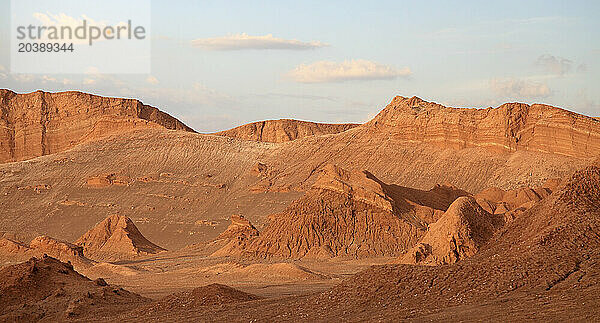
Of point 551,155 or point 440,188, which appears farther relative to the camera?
point 551,155

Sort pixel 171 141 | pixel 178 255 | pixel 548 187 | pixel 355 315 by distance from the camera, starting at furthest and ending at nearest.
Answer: pixel 171 141, pixel 548 187, pixel 178 255, pixel 355 315

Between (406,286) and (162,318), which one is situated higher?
(406,286)

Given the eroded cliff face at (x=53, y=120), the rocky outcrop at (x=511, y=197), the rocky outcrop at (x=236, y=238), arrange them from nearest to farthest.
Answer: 1. the rocky outcrop at (x=236, y=238)
2. the rocky outcrop at (x=511, y=197)
3. the eroded cliff face at (x=53, y=120)

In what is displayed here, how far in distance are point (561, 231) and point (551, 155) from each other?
36.7m

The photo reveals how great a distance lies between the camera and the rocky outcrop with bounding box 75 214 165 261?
127 feet

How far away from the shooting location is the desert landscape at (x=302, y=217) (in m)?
14.3

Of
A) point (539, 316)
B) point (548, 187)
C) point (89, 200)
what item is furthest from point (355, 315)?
point (89, 200)

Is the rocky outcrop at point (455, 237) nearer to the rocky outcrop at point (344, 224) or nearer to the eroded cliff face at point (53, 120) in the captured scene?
the rocky outcrop at point (344, 224)

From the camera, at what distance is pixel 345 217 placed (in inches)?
1273

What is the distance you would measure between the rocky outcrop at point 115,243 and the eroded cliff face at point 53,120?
110ft

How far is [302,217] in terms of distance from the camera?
1270 inches

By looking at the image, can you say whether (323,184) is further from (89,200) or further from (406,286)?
(89,200)

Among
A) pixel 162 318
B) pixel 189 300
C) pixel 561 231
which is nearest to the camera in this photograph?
pixel 561 231

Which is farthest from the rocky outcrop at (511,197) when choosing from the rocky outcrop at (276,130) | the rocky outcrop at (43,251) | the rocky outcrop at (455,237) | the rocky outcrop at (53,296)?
the rocky outcrop at (276,130)
